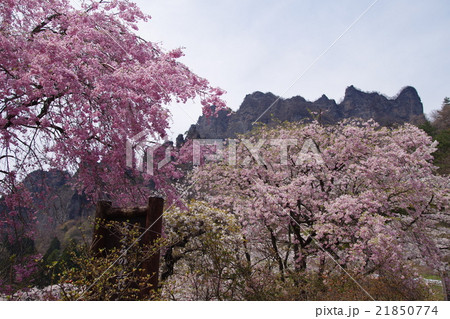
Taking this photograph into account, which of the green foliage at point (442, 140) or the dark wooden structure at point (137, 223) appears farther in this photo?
the green foliage at point (442, 140)

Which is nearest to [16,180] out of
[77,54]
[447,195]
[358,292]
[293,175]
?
[77,54]

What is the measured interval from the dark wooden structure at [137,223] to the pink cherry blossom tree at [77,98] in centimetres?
50

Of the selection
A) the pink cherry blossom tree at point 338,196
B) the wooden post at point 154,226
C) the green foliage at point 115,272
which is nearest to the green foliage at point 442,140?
the pink cherry blossom tree at point 338,196

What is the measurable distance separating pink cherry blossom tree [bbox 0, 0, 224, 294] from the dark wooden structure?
499mm

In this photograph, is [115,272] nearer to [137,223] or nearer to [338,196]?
[137,223]

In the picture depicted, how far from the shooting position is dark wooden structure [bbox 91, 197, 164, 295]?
452 cm

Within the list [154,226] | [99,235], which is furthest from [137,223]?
[99,235]

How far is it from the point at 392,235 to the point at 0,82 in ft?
24.8

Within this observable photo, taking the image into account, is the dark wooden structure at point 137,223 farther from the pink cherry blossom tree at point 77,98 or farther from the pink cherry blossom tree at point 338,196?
the pink cherry blossom tree at point 338,196

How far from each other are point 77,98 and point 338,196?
7.09m

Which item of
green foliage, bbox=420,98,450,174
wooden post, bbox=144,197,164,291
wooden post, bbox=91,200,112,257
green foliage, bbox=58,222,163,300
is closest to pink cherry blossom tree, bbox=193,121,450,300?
wooden post, bbox=144,197,164,291

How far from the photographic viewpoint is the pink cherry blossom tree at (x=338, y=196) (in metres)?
6.96

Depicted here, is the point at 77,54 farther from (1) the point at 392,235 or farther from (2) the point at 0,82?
(1) the point at 392,235

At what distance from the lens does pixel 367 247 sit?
6.77 m
